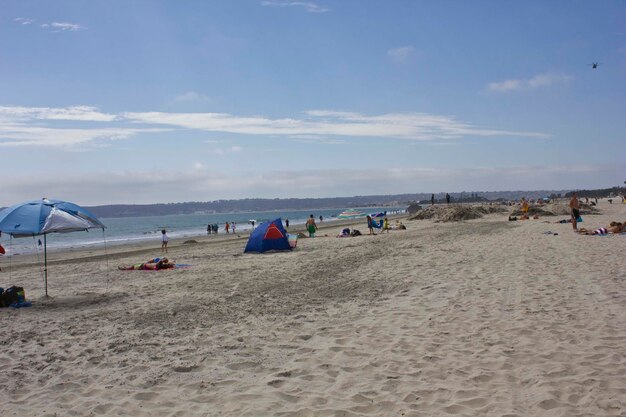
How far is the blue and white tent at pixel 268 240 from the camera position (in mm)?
18453

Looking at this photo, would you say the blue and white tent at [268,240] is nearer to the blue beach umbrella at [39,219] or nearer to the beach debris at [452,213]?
the blue beach umbrella at [39,219]

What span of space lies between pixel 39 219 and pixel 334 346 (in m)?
6.32

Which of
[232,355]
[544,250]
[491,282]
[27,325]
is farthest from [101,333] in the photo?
[544,250]

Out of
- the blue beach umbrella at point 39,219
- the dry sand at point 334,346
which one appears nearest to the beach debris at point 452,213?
the dry sand at point 334,346

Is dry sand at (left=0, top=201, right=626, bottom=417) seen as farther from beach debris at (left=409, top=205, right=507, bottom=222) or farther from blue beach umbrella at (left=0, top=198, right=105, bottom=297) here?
beach debris at (left=409, top=205, right=507, bottom=222)

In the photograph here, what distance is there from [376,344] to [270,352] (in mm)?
1342

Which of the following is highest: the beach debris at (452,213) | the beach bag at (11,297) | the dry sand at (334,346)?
the beach debris at (452,213)

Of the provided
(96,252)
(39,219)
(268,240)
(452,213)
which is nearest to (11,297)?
(39,219)

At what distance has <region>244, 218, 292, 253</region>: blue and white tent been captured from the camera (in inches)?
727

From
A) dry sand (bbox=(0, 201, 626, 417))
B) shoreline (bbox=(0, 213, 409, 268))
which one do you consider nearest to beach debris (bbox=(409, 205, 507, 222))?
shoreline (bbox=(0, 213, 409, 268))

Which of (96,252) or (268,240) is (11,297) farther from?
(96,252)

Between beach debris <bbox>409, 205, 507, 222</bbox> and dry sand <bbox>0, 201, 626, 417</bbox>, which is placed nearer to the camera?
dry sand <bbox>0, 201, 626, 417</bbox>

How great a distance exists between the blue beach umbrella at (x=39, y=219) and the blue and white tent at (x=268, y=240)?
9324mm

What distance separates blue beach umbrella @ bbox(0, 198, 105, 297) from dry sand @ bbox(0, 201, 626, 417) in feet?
4.84
